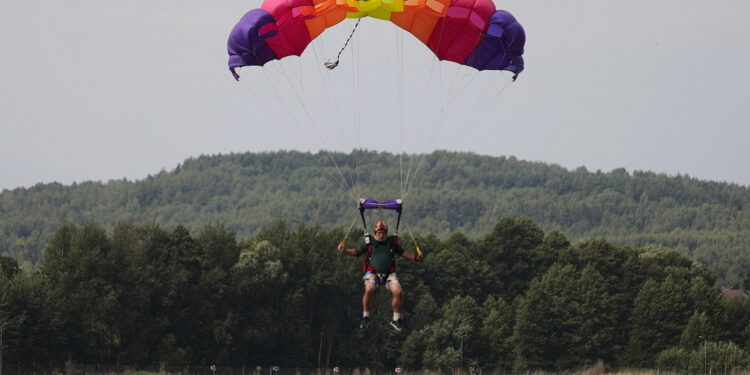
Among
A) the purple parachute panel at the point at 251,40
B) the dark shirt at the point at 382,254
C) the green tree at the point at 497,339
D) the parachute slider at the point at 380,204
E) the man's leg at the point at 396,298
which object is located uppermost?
the purple parachute panel at the point at 251,40

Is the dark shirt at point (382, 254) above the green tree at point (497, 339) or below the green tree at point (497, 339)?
above

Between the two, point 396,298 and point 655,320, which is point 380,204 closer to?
point 396,298

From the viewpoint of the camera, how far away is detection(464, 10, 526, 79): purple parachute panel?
116 feet

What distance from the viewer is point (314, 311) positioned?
264 ft

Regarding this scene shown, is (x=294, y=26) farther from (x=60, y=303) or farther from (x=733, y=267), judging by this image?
(x=733, y=267)

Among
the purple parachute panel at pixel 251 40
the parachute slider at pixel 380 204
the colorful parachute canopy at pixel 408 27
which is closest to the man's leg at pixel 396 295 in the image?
the parachute slider at pixel 380 204

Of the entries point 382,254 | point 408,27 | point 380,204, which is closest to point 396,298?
point 382,254

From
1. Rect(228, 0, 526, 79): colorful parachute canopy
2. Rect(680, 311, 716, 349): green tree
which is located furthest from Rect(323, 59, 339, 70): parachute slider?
A: Rect(680, 311, 716, 349): green tree

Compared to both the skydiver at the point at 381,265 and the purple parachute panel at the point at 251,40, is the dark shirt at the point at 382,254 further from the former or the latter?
the purple parachute panel at the point at 251,40

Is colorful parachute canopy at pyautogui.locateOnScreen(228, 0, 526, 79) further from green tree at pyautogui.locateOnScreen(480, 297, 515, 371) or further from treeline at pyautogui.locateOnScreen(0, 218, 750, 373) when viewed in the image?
green tree at pyautogui.locateOnScreen(480, 297, 515, 371)

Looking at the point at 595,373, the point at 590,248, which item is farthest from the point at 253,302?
the point at 590,248

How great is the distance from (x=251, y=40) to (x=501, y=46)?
608 cm

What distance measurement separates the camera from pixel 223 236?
257 feet

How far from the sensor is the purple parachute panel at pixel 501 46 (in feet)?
116
